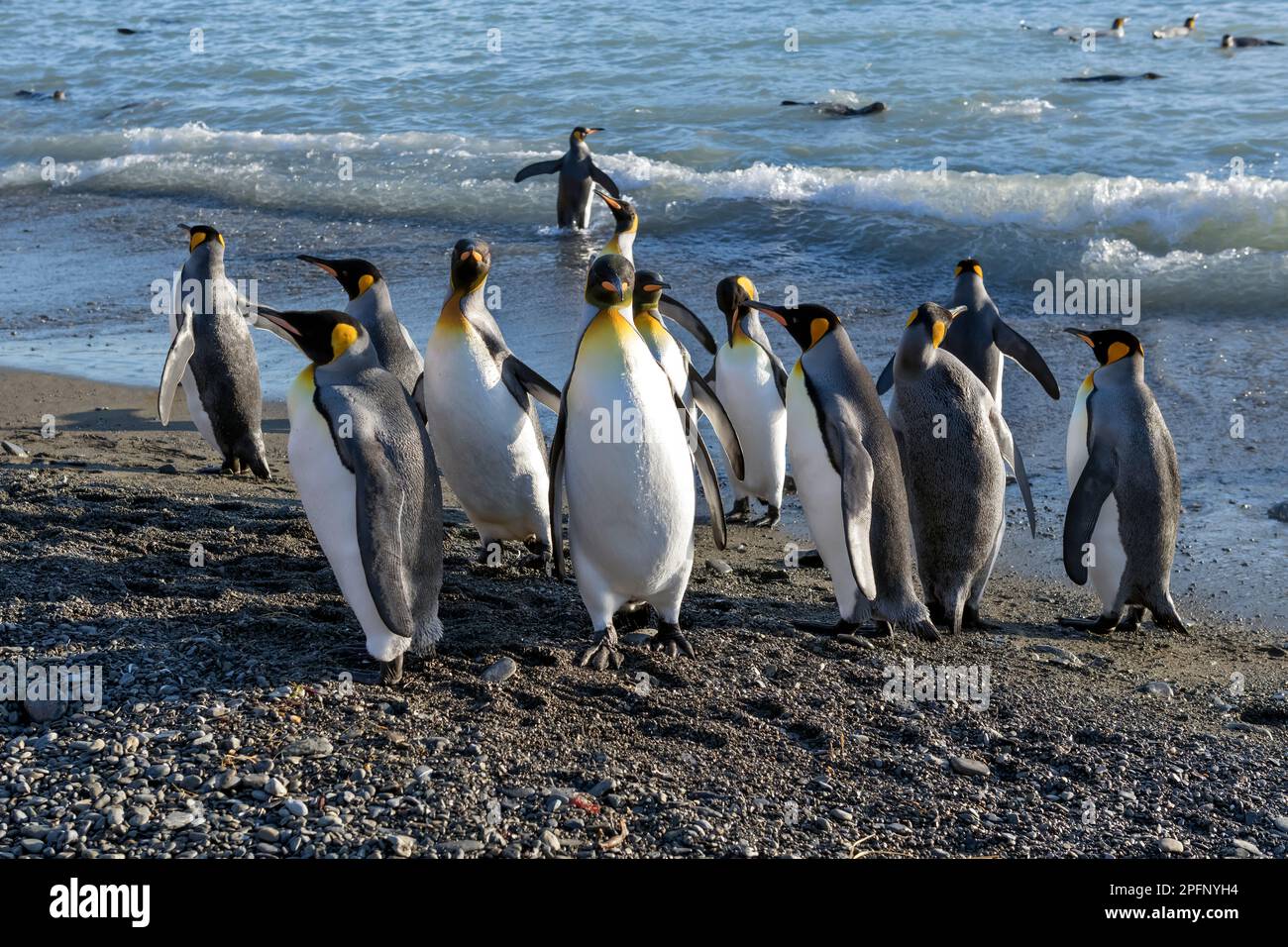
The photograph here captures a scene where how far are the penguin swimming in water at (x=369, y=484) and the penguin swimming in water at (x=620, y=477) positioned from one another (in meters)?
0.53

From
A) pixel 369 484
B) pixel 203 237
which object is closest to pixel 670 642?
pixel 369 484

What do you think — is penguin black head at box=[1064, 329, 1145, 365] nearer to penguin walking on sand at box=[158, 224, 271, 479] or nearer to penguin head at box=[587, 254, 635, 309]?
penguin head at box=[587, 254, 635, 309]

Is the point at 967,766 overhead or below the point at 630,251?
below

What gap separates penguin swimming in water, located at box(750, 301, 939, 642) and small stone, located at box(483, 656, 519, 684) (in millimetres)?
1242

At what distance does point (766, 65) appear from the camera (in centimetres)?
2005

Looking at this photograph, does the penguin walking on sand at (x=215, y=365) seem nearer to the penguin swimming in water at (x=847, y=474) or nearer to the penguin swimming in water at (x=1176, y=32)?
the penguin swimming in water at (x=847, y=474)

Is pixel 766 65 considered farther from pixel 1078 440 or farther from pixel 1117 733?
pixel 1117 733

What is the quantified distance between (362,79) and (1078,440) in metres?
17.2

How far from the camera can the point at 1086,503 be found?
5512 millimetres

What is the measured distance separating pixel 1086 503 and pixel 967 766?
75.3 inches

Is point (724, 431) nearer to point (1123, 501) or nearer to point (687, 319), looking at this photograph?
point (1123, 501)

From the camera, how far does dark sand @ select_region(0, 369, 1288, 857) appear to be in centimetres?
346

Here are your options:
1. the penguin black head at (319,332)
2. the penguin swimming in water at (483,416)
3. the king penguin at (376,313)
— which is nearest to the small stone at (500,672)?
the penguin black head at (319,332)
